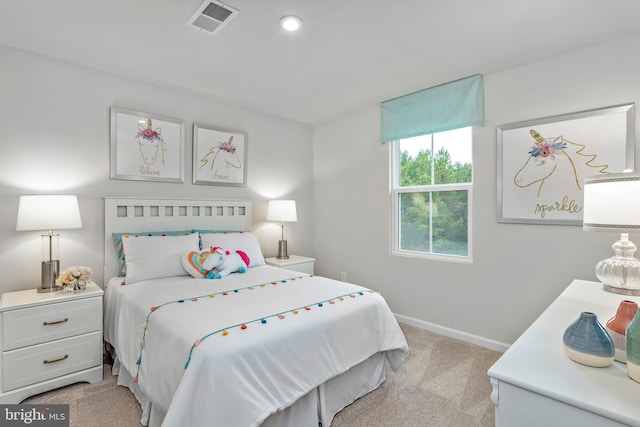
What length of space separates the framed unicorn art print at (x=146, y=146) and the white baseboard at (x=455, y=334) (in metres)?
2.76

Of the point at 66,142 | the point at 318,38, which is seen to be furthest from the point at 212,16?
the point at 66,142

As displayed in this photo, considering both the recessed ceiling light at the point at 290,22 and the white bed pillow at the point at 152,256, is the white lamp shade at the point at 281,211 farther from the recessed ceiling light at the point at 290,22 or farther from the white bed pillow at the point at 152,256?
the recessed ceiling light at the point at 290,22

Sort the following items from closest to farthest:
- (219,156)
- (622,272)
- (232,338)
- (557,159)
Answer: (232,338), (622,272), (557,159), (219,156)

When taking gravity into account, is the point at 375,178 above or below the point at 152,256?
above

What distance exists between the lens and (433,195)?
3.28 meters

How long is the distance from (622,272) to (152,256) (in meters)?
3.09

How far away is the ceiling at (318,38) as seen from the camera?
74.7 inches

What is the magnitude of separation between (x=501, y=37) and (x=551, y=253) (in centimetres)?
164

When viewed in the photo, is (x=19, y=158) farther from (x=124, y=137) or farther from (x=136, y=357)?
(x=136, y=357)

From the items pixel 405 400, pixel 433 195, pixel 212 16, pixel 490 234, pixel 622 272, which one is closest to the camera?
pixel 622 272

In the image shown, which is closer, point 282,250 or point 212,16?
point 212,16

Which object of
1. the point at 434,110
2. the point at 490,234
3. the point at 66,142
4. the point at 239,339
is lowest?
the point at 239,339

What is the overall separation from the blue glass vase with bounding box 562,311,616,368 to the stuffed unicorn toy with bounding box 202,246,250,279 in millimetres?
2269

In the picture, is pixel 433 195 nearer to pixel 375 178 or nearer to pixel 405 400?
pixel 375 178
